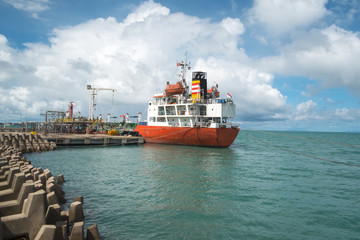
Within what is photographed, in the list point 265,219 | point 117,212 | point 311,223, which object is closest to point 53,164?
point 117,212

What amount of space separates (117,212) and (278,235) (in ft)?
19.1

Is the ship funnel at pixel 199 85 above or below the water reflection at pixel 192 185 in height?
above

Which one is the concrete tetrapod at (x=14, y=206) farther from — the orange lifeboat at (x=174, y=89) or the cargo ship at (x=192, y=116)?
the orange lifeboat at (x=174, y=89)

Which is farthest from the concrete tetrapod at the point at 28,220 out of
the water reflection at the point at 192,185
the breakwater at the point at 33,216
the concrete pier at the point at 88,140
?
the concrete pier at the point at 88,140

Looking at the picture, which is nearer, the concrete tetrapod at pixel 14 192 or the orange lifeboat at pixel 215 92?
the concrete tetrapod at pixel 14 192

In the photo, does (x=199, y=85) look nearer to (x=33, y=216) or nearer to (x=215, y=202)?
(x=215, y=202)

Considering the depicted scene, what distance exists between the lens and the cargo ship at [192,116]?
29.4 m

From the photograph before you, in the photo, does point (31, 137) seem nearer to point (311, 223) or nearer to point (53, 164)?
point (53, 164)

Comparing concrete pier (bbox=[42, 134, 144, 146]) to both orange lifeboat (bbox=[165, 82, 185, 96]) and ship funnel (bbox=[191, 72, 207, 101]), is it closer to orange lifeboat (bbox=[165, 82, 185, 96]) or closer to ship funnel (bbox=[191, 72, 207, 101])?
orange lifeboat (bbox=[165, 82, 185, 96])

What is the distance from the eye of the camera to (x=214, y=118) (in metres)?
30.7

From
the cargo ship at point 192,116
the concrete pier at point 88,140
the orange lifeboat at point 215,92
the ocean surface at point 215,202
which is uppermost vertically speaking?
the orange lifeboat at point 215,92

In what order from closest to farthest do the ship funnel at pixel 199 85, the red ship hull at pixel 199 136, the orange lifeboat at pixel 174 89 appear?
the red ship hull at pixel 199 136, the ship funnel at pixel 199 85, the orange lifeboat at pixel 174 89

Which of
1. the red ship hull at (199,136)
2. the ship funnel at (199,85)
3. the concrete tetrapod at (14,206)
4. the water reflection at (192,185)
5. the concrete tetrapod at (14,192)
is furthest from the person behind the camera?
the ship funnel at (199,85)

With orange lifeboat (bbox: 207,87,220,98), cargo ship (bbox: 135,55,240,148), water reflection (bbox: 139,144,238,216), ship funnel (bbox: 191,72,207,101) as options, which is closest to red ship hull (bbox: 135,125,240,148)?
cargo ship (bbox: 135,55,240,148)
